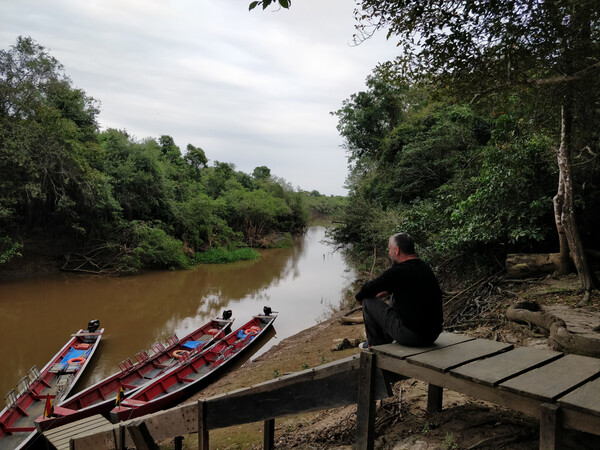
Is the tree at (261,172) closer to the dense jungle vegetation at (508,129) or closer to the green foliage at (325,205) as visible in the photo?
the green foliage at (325,205)

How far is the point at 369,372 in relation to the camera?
276 cm

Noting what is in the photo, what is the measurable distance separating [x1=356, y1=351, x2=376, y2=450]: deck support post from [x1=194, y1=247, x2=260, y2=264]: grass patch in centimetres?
2381

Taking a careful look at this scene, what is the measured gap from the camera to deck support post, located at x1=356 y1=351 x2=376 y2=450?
108 inches

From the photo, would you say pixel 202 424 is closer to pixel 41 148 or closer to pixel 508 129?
pixel 508 129

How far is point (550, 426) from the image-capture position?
2061 mm

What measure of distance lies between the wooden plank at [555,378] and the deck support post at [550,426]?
0.16ft

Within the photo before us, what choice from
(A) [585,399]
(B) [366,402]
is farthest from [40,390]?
(A) [585,399]

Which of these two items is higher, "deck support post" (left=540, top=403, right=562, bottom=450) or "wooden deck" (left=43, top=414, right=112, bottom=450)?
"deck support post" (left=540, top=403, right=562, bottom=450)

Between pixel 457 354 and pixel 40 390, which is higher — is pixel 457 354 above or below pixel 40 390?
above

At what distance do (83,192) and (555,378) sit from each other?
1926cm

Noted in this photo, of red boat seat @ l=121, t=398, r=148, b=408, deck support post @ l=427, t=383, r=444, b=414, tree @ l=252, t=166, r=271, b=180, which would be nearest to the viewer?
deck support post @ l=427, t=383, r=444, b=414

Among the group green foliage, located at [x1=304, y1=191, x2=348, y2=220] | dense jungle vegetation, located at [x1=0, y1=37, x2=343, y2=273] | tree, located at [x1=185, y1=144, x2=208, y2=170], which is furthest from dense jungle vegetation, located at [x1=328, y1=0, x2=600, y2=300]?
tree, located at [x1=185, y1=144, x2=208, y2=170]

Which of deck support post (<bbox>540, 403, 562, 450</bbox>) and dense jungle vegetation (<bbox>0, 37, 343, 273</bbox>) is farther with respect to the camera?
dense jungle vegetation (<bbox>0, 37, 343, 273</bbox>)

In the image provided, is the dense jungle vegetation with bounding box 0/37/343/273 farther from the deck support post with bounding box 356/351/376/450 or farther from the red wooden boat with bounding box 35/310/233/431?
the deck support post with bounding box 356/351/376/450
